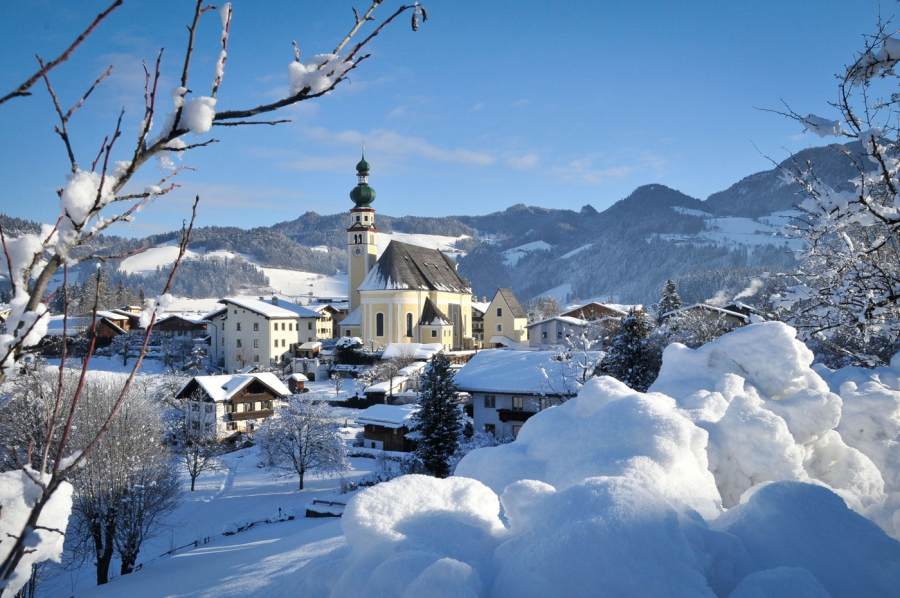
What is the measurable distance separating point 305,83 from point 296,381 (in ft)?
123

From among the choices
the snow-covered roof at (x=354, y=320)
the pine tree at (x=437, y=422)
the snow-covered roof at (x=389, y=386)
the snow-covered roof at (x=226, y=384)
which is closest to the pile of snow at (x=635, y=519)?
the pine tree at (x=437, y=422)

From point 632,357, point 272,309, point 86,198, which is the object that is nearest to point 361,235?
point 272,309

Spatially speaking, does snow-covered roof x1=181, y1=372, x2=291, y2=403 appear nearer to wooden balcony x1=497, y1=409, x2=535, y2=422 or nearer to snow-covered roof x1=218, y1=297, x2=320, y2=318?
wooden balcony x1=497, y1=409, x2=535, y2=422

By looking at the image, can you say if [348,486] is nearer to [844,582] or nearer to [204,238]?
[844,582]

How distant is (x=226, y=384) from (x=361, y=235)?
1047 inches

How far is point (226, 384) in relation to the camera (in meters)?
29.4

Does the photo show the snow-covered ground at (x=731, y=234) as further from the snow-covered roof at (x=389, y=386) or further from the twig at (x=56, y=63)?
the twig at (x=56, y=63)

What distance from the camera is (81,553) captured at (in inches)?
541

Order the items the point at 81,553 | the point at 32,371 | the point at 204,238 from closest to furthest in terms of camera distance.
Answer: the point at 32,371
the point at 81,553
the point at 204,238

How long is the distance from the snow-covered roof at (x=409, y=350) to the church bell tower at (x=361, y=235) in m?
10.7

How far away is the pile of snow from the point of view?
2111mm

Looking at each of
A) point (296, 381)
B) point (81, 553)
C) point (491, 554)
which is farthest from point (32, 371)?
point (296, 381)

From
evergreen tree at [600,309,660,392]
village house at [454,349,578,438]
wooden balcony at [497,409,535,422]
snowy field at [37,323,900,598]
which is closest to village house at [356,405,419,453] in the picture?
village house at [454,349,578,438]

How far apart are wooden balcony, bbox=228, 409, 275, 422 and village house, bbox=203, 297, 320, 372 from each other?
15771 mm
